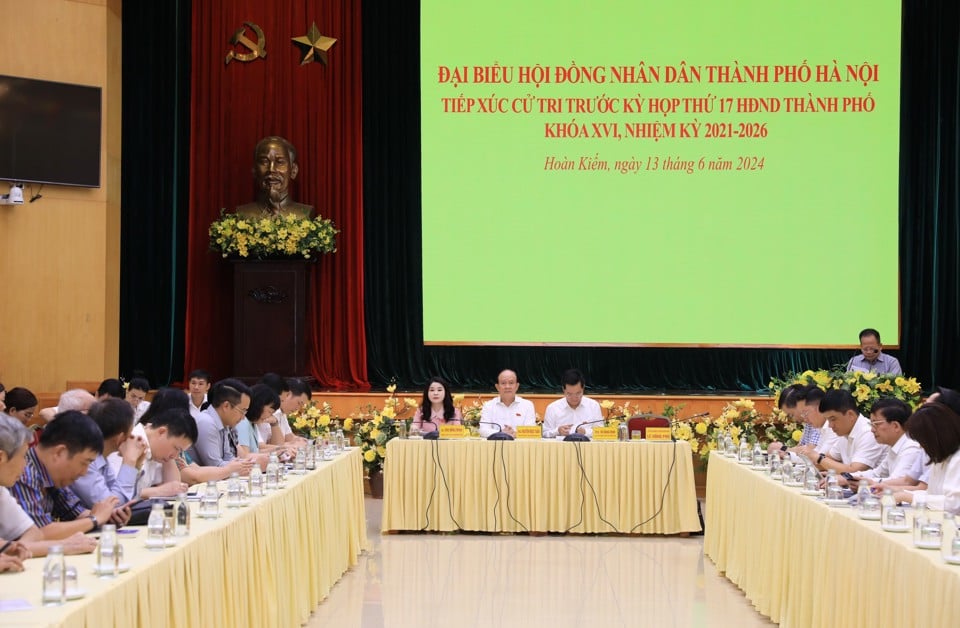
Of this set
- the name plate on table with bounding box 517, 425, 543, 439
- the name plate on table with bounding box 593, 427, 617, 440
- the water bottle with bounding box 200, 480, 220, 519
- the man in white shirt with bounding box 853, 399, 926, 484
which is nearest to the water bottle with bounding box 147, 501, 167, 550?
the water bottle with bounding box 200, 480, 220, 519

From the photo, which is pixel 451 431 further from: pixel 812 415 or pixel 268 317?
pixel 268 317

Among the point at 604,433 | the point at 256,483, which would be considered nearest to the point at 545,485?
the point at 604,433

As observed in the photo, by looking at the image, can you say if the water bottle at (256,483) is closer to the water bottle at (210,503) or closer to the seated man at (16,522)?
the water bottle at (210,503)

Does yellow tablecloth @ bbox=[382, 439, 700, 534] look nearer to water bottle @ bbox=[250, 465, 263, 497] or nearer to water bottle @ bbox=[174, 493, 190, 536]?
water bottle @ bbox=[250, 465, 263, 497]

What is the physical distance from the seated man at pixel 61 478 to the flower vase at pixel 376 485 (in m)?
5.77

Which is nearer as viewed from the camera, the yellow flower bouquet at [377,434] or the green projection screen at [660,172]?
the yellow flower bouquet at [377,434]

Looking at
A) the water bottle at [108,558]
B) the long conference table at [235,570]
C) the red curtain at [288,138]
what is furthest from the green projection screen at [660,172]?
the water bottle at [108,558]

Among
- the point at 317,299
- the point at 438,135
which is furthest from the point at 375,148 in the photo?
the point at 317,299

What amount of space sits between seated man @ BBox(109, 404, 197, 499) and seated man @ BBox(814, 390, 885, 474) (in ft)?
11.0

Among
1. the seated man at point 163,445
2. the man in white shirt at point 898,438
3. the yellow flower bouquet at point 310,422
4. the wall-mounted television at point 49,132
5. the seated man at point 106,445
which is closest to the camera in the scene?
the seated man at point 106,445

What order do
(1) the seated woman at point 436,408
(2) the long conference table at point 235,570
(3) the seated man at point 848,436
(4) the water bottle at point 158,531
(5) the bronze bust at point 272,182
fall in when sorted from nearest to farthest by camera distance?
(2) the long conference table at point 235,570
(4) the water bottle at point 158,531
(3) the seated man at point 848,436
(1) the seated woman at point 436,408
(5) the bronze bust at point 272,182

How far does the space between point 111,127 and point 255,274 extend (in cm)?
221

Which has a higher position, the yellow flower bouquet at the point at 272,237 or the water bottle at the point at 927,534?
the yellow flower bouquet at the point at 272,237

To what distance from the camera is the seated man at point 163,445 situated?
4.60 m
